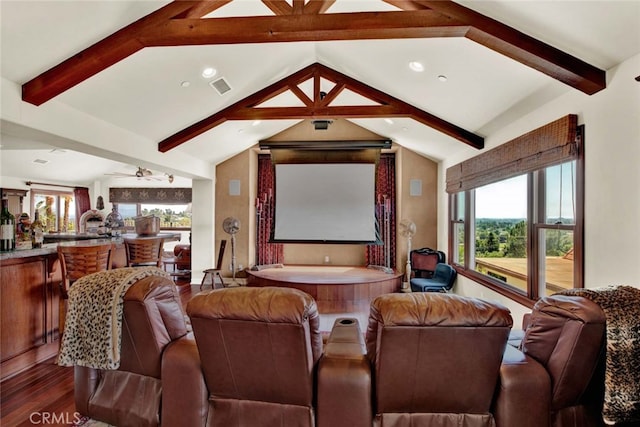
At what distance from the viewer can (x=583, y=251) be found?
2.61 m

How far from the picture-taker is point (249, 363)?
1648 mm

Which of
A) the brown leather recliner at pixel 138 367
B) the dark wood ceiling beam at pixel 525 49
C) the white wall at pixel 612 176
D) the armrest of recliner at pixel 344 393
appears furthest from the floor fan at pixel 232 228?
the white wall at pixel 612 176

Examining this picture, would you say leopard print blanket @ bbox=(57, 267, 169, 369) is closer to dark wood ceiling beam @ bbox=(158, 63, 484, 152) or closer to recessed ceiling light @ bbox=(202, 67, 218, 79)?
recessed ceiling light @ bbox=(202, 67, 218, 79)

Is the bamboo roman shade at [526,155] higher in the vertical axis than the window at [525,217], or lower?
higher

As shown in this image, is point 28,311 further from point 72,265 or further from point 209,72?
point 209,72

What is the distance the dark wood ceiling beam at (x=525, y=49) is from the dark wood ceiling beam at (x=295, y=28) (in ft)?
0.32

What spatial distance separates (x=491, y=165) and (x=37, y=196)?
35.5ft

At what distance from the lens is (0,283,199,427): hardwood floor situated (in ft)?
7.23

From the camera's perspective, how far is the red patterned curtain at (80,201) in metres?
9.70

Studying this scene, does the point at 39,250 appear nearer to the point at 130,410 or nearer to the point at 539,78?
the point at 130,410

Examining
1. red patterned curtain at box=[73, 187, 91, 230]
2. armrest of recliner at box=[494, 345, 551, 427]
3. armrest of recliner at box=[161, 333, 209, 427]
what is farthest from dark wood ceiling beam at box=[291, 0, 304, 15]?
red patterned curtain at box=[73, 187, 91, 230]

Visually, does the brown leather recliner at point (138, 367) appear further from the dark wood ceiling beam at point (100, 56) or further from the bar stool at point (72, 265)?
the dark wood ceiling beam at point (100, 56)

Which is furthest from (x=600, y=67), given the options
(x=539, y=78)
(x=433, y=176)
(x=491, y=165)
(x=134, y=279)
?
(x=433, y=176)

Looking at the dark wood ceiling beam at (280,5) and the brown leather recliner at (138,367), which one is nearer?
the brown leather recliner at (138,367)
